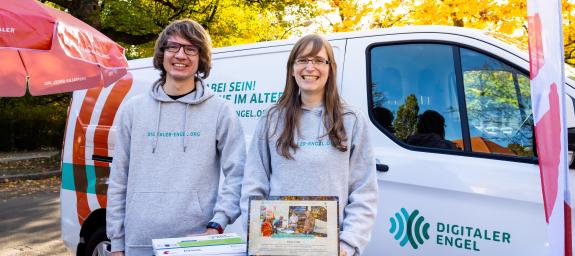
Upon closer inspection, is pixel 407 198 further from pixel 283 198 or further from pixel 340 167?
pixel 283 198

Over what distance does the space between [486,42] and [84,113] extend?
3291 millimetres

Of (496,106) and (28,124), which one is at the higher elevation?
(28,124)

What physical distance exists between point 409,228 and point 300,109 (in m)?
1.15

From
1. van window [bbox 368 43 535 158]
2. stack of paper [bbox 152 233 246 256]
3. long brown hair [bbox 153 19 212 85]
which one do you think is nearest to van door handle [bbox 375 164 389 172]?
van window [bbox 368 43 535 158]

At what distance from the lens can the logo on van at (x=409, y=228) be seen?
2937 millimetres

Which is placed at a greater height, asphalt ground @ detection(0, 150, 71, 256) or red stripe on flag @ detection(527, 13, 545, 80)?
red stripe on flag @ detection(527, 13, 545, 80)

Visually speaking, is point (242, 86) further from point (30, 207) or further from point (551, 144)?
point (30, 207)

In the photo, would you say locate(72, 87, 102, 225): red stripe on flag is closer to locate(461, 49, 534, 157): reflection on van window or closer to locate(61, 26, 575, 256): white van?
locate(61, 26, 575, 256): white van

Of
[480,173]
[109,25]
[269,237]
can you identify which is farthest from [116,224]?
[109,25]

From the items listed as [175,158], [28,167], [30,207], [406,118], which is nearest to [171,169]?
[175,158]

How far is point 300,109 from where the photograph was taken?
2238mm

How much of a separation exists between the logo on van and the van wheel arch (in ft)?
7.80

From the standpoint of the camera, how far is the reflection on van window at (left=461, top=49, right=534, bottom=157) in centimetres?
282

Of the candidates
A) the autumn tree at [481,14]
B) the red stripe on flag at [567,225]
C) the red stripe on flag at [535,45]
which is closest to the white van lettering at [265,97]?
the red stripe on flag at [535,45]
